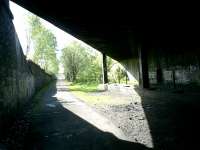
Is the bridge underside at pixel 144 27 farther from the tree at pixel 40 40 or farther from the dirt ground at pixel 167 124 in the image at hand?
the tree at pixel 40 40

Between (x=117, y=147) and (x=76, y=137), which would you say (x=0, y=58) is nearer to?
(x=76, y=137)

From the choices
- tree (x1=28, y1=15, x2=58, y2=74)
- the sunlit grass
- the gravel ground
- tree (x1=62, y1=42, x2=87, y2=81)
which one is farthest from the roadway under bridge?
tree (x1=62, y1=42, x2=87, y2=81)

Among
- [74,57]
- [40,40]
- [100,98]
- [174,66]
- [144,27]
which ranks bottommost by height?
[100,98]

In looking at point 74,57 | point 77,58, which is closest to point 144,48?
point 77,58

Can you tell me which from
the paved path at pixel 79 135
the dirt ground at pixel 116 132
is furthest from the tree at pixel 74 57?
the paved path at pixel 79 135

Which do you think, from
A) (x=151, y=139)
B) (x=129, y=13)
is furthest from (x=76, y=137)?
(x=129, y=13)

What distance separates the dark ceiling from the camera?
1203cm

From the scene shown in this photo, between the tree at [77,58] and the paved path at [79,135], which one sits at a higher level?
the tree at [77,58]

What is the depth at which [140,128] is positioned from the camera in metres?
10.1

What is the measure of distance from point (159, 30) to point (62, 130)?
9585 millimetres

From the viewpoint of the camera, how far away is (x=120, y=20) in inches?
596

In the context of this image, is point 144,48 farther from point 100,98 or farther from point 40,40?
point 40,40

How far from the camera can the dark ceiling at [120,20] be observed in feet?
39.5

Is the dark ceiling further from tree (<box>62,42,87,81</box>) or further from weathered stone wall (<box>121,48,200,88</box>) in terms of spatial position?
tree (<box>62,42,87,81</box>)
